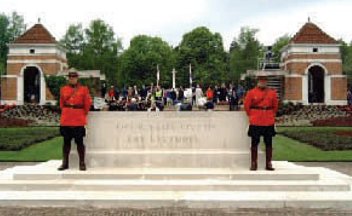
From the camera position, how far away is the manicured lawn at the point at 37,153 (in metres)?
19.4

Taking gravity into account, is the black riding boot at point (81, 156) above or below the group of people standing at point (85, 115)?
below

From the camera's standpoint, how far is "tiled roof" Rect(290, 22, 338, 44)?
1967 inches

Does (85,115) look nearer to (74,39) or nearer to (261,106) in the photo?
(261,106)

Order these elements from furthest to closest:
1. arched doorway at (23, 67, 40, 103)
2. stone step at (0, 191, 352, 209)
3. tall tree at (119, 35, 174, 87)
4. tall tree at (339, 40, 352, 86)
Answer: tall tree at (339, 40, 352, 86) → tall tree at (119, 35, 174, 87) → arched doorway at (23, 67, 40, 103) → stone step at (0, 191, 352, 209)

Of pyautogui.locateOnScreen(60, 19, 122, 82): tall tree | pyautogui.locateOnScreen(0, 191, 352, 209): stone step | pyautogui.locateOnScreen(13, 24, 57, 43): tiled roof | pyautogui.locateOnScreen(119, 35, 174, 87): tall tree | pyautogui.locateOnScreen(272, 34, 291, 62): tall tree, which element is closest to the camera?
pyautogui.locateOnScreen(0, 191, 352, 209): stone step

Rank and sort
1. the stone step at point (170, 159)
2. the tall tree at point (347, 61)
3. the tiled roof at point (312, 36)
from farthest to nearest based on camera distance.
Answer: the tall tree at point (347, 61) < the tiled roof at point (312, 36) < the stone step at point (170, 159)

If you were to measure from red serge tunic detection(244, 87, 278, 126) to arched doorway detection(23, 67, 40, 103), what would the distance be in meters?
41.6

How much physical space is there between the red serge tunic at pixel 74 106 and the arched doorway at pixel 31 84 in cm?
4056

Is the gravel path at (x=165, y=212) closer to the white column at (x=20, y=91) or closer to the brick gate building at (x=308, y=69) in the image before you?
the brick gate building at (x=308, y=69)

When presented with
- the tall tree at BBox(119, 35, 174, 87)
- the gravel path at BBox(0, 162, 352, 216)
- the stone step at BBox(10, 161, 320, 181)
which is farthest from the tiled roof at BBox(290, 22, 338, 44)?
the gravel path at BBox(0, 162, 352, 216)

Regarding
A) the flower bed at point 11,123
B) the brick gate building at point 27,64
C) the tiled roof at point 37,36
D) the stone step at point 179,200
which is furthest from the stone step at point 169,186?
the tiled roof at point 37,36

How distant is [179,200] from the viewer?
33.8 feet

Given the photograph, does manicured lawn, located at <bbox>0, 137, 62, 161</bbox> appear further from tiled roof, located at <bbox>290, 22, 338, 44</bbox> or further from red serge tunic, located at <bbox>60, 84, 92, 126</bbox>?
tiled roof, located at <bbox>290, 22, 338, 44</bbox>

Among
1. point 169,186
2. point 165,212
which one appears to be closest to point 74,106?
point 169,186
